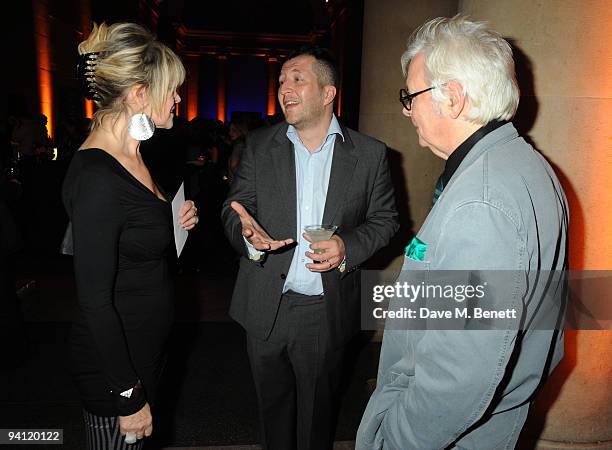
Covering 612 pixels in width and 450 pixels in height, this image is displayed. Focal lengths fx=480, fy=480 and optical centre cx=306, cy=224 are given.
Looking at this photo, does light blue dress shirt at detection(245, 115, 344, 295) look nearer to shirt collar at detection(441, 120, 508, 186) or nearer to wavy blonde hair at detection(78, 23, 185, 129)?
→ wavy blonde hair at detection(78, 23, 185, 129)

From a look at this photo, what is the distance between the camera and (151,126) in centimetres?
189

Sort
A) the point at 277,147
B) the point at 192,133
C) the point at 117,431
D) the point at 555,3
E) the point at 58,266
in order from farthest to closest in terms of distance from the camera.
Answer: the point at 192,133, the point at 58,266, the point at 277,147, the point at 555,3, the point at 117,431

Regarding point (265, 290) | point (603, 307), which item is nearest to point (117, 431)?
point (265, 290)

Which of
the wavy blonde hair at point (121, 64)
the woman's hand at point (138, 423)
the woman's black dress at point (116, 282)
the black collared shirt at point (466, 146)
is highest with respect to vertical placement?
the wavy blonde hair at point (121, 64)

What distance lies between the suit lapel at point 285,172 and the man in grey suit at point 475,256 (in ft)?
3.55

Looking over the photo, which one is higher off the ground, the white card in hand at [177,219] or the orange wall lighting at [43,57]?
the orange wall lighting at [43,57]

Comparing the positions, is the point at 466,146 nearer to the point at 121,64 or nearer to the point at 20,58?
the point at 121,64

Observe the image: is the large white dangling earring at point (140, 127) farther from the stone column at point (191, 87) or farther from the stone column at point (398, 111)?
the stone column at point (191, 87)

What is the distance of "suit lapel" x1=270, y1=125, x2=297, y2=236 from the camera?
261 cm

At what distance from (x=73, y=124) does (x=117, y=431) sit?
27.4 feet

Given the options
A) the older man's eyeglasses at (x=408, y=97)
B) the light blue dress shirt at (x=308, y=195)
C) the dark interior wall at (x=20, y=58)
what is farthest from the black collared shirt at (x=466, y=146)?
the dark interior wall at (x=20, y=58)

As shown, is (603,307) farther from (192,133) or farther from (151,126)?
(192,133)

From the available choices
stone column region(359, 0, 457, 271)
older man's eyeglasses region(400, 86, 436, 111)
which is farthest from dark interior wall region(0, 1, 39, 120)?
older man's eyeglasses region(400, 86, 436, 111)

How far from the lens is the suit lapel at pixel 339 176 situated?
2.61 m
